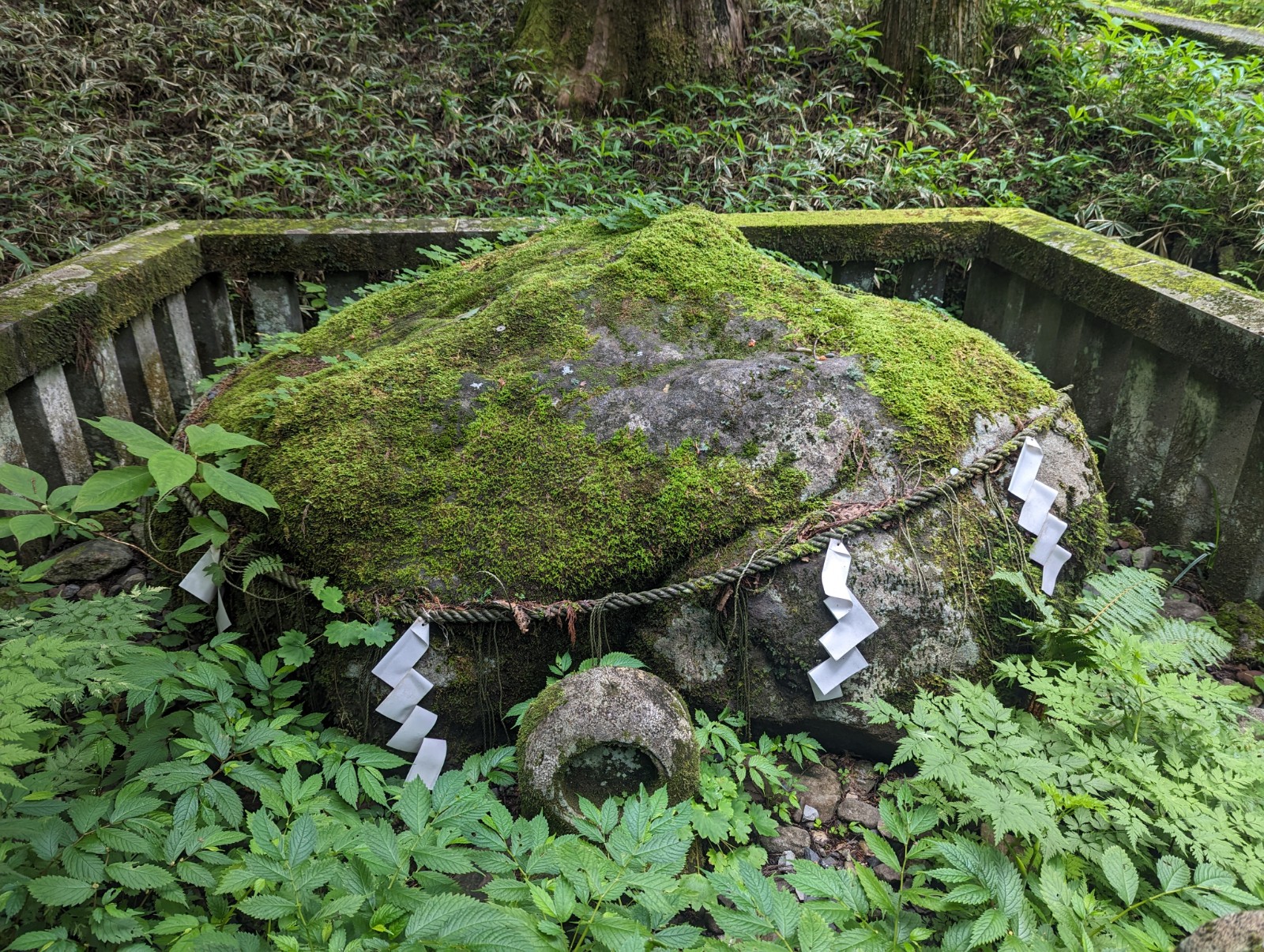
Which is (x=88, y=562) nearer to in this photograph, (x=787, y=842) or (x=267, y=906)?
(x=267, y=906)

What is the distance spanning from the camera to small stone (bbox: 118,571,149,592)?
3.19m

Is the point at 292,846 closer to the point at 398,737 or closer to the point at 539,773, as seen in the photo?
the point at 539,773

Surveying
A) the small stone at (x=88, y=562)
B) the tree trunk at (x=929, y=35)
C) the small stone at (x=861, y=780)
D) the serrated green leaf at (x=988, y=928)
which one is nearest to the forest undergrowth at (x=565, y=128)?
the tree trunk at (x=929, y=35)

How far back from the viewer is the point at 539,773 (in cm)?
197

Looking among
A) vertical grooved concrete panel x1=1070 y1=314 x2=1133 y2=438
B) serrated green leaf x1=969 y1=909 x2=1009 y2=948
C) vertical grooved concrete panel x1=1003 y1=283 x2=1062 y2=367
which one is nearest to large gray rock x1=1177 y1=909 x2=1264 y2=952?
serrated green leaf x1=969 y1=909 x2=1009 y2=948

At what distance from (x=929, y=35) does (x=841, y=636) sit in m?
6.10

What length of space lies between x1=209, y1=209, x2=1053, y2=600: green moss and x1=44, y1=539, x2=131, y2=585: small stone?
0.83m

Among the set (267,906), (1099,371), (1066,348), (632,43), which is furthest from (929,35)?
(267,906)

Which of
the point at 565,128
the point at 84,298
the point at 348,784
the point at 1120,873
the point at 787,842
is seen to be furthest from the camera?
the point at 565,128

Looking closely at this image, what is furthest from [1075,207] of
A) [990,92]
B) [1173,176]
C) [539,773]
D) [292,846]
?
[292,846]

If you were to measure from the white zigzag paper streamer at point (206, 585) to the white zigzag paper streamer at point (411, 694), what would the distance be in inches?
24.6

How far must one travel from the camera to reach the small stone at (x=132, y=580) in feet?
10.5

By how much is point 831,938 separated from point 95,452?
3698mm

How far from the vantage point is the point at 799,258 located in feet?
14.9
